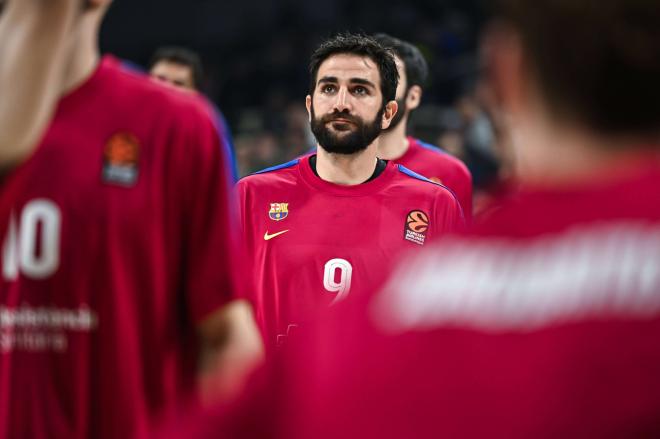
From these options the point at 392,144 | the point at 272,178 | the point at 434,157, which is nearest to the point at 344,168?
the point at 272,178

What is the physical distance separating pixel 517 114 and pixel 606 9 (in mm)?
224

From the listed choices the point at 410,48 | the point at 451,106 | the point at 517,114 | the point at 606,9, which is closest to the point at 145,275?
the point at 517,114

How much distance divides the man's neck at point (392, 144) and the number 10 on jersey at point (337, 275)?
1979 mm

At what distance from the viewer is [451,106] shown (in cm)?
1822

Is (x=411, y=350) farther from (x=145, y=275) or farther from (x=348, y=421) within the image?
(x=145, y=275)

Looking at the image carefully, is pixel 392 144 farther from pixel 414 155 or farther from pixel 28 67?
pixel 28 67

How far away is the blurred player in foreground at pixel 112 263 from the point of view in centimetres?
243

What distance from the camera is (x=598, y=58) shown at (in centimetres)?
133

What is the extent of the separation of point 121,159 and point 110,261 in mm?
229

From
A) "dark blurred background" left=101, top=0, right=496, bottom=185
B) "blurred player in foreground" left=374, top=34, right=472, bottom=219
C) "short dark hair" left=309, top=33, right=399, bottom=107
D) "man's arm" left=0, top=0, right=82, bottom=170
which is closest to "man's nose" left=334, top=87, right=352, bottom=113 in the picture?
"short dark hair" left=309, top=33, right=399, bottom=107

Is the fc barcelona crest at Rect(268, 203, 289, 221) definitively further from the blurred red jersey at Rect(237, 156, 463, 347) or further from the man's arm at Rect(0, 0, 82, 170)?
the man's arm at Rect(0, 0, 82, 170)

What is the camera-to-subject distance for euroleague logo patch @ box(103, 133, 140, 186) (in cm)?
246

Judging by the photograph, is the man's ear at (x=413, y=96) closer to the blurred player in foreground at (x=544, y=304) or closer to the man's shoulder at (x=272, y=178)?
the man's shoulder at (x=272, y=178)

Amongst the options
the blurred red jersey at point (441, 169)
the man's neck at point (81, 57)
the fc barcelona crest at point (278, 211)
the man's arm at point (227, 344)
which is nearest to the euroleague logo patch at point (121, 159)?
the man's neck at point (81, 57)
